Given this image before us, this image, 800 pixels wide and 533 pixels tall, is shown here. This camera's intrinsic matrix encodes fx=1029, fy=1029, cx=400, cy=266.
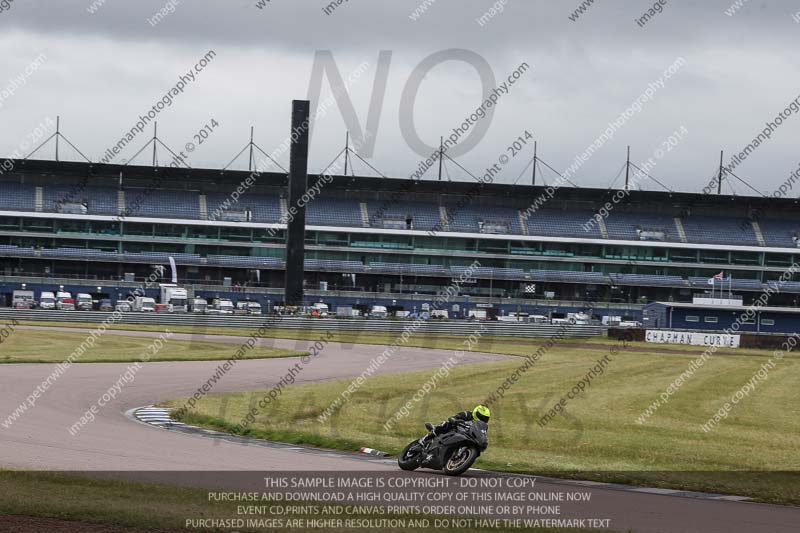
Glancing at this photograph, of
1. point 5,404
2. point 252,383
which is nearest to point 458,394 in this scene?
point 252,383

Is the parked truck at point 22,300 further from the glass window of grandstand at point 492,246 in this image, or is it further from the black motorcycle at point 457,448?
the black motorcycle at point 457,448

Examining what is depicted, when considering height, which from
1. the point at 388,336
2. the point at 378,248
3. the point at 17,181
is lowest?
the point at 388,336

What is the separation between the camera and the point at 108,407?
29.2 m

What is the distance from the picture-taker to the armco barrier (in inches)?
3132

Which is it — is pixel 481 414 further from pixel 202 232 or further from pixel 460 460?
pixel 202 232

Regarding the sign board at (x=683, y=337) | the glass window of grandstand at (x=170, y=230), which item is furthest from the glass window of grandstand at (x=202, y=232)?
the sign board at (x=683, y=337)

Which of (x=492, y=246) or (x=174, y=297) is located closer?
(x=174, y=297)

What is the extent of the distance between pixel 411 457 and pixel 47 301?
77.3m

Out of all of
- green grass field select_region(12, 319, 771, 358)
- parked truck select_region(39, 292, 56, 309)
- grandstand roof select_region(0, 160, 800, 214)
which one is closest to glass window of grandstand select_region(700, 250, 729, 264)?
grandstand roof select_region(0, 160, 800, 214)

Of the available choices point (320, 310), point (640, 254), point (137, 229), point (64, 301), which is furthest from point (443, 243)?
point (64, 301)

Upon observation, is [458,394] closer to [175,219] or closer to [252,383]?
[252,383]

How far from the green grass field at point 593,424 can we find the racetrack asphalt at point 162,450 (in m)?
1.81

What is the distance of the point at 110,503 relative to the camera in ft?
48.5

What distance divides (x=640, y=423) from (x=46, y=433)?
15.7 m
